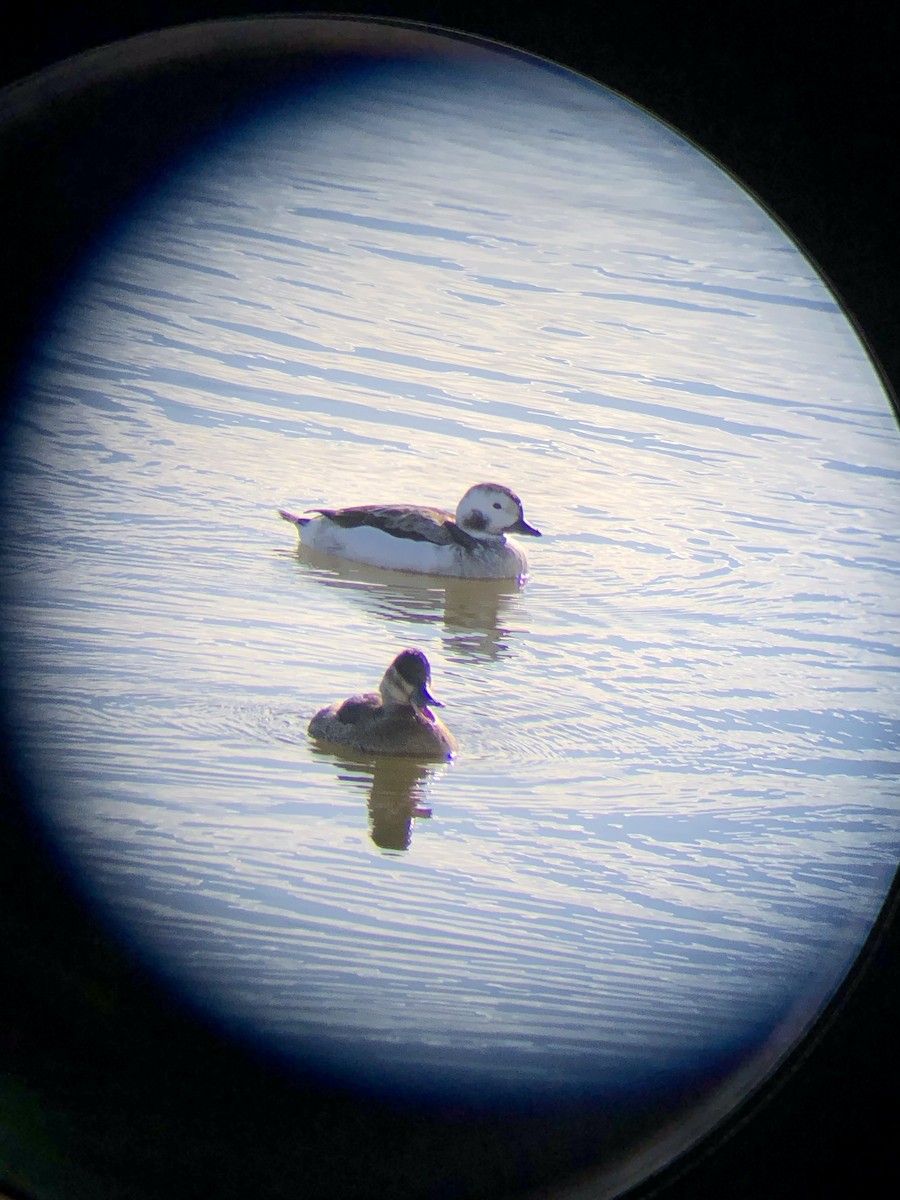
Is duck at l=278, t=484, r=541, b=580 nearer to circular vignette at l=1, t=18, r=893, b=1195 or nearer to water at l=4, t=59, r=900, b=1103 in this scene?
water at l=4, t=59, r=900, b=1103

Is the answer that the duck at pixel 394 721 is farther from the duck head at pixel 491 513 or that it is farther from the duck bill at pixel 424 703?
the duck head at pixel 491 513

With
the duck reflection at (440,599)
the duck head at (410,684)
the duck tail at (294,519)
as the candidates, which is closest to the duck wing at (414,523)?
the duck reflection at (440,599)

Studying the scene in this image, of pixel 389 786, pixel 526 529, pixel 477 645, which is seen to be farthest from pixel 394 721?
pixel 526 529

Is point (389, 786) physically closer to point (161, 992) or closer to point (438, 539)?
point (161, 992)

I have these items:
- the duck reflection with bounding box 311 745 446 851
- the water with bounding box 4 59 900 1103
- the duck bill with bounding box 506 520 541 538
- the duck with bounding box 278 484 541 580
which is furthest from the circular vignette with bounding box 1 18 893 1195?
the duck bill with bounding box 506 520 541 538

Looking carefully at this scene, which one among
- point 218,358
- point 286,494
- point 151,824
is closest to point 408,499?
point 286,494
